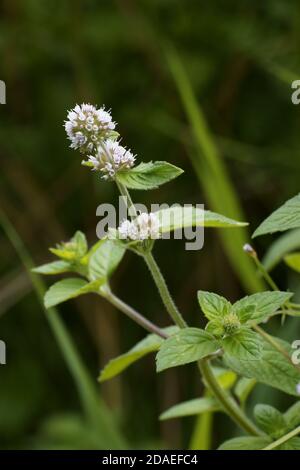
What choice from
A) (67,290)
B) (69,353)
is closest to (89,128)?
(67,290)

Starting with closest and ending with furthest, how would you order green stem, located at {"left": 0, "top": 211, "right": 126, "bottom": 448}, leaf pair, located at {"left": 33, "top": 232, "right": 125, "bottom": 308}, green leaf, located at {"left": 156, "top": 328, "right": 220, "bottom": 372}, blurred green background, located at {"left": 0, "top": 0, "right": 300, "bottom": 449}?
1. green leaf, located at {"left": 156, "top": 328, "right": 220, "bottom": 372}
2. leaf pair, located at {"left": 33, "top": 232, "right": 125, "bottom": 308}
3. green stem, located at {"left": 0, "top": 211, "right": 126, "bottom": 448}
4. blurred green background, located at {"left": 0, "top": 0, "right": 300, "bottom": 449}

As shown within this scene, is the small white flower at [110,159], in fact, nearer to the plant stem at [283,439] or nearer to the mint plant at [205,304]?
the mint plant at [205,304]

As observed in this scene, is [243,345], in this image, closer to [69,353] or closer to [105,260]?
[105,260]

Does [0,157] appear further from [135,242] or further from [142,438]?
[135,242]

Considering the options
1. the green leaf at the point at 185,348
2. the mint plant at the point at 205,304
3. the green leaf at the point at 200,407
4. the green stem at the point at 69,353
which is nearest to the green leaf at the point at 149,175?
the mint plant at the point at 205,304

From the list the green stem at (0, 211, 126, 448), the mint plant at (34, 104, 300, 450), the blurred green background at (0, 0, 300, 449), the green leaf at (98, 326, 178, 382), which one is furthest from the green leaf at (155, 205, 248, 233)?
the blurred green background at (0, 0, 300, 449)

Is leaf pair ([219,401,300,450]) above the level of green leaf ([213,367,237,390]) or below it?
below

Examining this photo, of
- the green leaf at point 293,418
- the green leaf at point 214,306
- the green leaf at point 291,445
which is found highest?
the green leaf at point 214,306

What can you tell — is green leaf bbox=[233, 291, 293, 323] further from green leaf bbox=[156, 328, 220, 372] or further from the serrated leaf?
the serrated leaf
